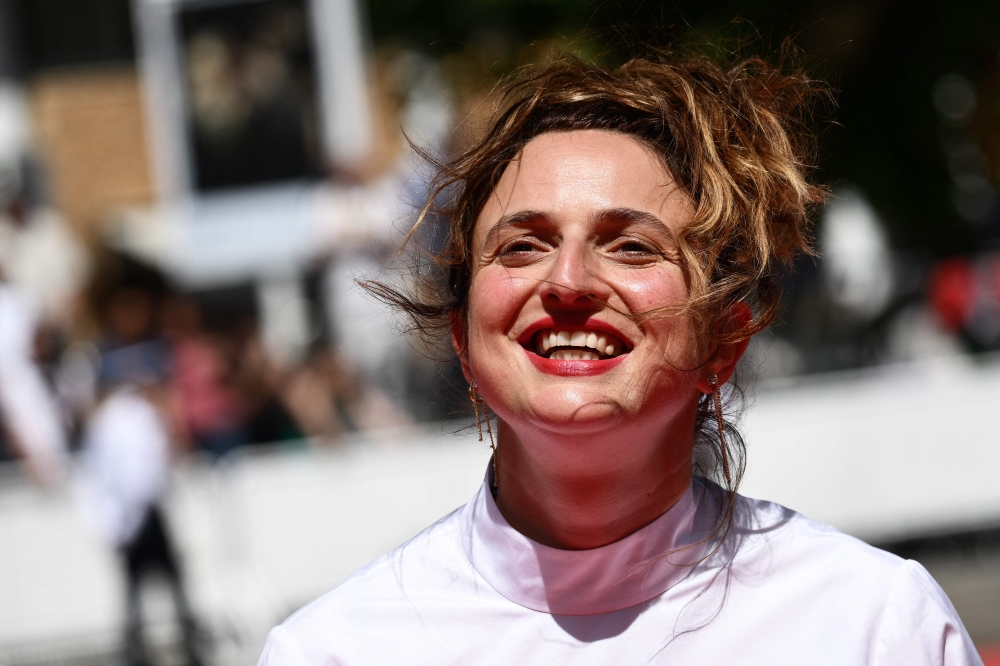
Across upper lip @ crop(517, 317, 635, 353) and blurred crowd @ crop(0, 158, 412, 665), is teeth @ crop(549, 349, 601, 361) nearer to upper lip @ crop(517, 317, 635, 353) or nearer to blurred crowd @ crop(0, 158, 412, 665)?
upper lip @ crop(517, 317, 635, 353)

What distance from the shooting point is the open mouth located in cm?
173

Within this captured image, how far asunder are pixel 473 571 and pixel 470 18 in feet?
23.8

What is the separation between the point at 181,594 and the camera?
6.64m

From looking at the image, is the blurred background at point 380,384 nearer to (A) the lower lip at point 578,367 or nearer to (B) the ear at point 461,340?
(B) the ear at point 461,340

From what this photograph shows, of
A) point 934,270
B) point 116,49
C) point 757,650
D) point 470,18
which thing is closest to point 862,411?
point 934,270

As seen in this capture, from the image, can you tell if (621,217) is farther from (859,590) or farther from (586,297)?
(859,590)

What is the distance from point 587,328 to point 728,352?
0.28m

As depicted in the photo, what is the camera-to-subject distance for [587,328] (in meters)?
1.73

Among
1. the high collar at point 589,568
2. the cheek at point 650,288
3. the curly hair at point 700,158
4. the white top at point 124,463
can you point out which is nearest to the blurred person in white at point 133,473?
the white top at point 124,463

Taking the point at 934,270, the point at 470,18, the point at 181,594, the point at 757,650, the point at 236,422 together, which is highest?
the point at 470,18

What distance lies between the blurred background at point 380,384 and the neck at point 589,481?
4.12 metres

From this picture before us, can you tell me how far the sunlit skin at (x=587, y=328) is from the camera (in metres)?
1.71

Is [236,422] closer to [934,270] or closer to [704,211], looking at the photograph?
[934,270]

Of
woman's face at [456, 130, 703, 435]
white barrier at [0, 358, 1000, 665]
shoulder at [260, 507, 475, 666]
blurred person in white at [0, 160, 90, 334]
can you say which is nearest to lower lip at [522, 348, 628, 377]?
woman's face at [456, 130, 703, 435]
